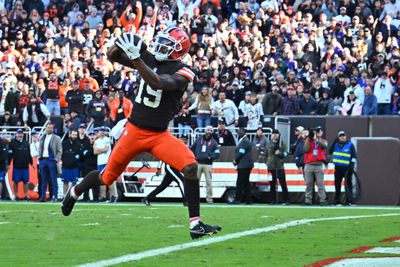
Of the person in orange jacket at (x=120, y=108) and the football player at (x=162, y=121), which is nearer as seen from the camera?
the football player at (x=162, y=121)

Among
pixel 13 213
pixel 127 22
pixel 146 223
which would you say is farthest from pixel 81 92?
pixel 146 223

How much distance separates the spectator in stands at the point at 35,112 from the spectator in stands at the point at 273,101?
16.1 ft

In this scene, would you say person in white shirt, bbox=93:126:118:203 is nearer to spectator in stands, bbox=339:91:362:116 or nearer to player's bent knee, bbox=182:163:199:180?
spectator in stands, bbox=339:91:362:116

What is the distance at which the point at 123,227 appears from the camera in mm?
13562

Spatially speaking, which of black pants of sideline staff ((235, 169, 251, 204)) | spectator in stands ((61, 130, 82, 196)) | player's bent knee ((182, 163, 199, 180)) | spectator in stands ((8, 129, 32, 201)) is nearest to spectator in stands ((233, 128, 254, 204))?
black pants of sideline staff ((235, 169, 251, 204))

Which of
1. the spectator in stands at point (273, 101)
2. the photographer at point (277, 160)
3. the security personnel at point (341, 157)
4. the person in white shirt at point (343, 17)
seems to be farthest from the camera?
the person in white shirt at point (343, 17)

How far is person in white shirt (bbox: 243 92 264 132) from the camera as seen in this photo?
2397cm

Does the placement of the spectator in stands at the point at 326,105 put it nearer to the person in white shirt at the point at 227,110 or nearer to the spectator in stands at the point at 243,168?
the person in white shirt at the point at 227,110

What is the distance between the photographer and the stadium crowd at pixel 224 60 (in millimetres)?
24219

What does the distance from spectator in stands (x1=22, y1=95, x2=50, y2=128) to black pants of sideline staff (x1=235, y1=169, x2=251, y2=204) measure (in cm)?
495

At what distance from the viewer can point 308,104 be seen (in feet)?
79.4

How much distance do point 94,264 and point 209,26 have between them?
19.4 metres

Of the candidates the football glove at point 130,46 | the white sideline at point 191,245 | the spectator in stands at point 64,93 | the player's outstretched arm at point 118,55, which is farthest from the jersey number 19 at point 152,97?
the spectator in stands at point 64,93

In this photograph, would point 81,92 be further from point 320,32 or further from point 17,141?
point 320,32
